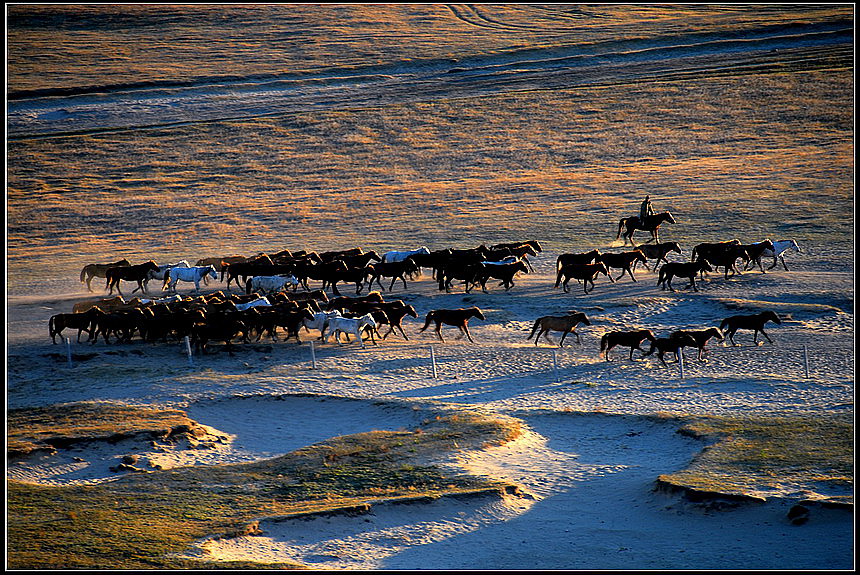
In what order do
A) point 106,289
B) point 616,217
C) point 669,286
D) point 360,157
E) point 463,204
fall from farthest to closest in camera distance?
point 360,157 < point 463,204 < point 616,217 < point 106,289 < point 669,286

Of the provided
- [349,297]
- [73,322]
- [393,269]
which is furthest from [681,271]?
[73,322]

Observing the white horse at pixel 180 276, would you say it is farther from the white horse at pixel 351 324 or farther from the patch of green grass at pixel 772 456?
the patch of green grass at pixel 772 456

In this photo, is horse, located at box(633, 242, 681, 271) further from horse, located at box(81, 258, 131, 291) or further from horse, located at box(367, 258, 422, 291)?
horse, located at box(81, 258, 131, 291)

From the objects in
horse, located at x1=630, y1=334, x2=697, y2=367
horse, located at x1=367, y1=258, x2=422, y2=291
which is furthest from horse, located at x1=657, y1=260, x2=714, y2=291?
horse, located at x1=367, y1=258, x2=422, y2=291

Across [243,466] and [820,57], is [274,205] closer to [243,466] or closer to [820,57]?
[243,466]

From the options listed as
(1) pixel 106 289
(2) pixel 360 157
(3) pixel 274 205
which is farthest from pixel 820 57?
(1) pixel 106 289

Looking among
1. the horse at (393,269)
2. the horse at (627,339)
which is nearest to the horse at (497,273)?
the horse at (393,269)
